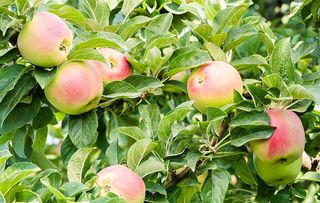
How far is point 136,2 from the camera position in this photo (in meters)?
1.51

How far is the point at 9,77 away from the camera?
4.21ft

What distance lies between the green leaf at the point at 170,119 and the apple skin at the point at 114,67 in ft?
0.53

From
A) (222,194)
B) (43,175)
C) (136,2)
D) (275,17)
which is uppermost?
(136,2)

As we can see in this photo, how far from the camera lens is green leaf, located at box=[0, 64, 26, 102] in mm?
1262

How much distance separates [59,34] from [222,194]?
0.45 meters

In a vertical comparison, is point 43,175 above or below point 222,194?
above

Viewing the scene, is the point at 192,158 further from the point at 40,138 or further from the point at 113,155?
the point at 40,138

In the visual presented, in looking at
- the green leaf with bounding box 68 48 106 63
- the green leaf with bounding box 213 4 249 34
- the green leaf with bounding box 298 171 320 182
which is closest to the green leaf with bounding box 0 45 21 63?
the green leaf with bounding box 68 48 106 63

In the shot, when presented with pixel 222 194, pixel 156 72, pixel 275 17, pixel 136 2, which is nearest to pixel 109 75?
pixel 156 72

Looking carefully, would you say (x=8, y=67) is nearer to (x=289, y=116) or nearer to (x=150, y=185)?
(x=150, y=185)

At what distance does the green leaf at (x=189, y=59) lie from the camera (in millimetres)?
1388

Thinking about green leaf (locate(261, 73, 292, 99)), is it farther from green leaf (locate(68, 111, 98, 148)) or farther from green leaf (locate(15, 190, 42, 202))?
green leaf (locate(15, 190, 42, 202))

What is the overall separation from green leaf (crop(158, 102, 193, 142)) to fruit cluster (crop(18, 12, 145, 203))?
4.4 inches

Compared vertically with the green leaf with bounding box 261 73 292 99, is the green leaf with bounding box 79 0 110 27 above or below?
above
